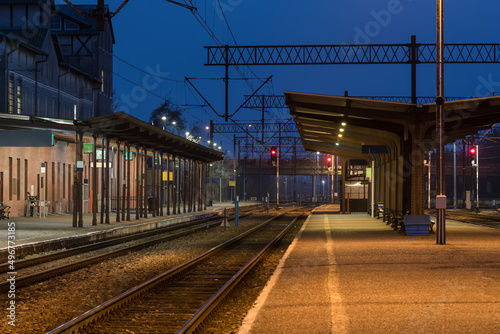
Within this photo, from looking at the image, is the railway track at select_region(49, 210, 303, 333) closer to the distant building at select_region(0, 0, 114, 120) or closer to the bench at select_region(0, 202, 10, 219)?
the bench at select_region(0, 202, 10, 219)

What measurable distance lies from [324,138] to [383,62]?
464cm

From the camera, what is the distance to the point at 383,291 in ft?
35.4

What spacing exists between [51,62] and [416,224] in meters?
36.9

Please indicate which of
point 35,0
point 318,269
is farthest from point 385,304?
point 35,0

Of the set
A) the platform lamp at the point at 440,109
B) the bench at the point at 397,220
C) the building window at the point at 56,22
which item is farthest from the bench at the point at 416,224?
the building window at the point at 56,22

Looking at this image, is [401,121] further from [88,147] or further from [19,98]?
[19,98]

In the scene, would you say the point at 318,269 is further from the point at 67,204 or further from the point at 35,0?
the point at 35,0

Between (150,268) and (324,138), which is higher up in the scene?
(324,138)

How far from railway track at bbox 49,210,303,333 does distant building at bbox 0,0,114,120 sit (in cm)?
2409

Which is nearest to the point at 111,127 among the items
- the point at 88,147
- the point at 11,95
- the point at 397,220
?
the point at 88,147

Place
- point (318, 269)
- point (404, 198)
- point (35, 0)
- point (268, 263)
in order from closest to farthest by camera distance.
A: point (318, 269) → point (268, 263) → point (404, 198) → point (35, 0)

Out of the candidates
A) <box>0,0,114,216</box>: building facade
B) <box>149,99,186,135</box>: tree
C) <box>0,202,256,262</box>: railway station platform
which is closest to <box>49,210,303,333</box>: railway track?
<box>0,202,256,262</box>: railway station platform

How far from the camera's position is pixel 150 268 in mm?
15727

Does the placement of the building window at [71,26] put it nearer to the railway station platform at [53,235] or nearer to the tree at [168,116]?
the tree at [168,116]
